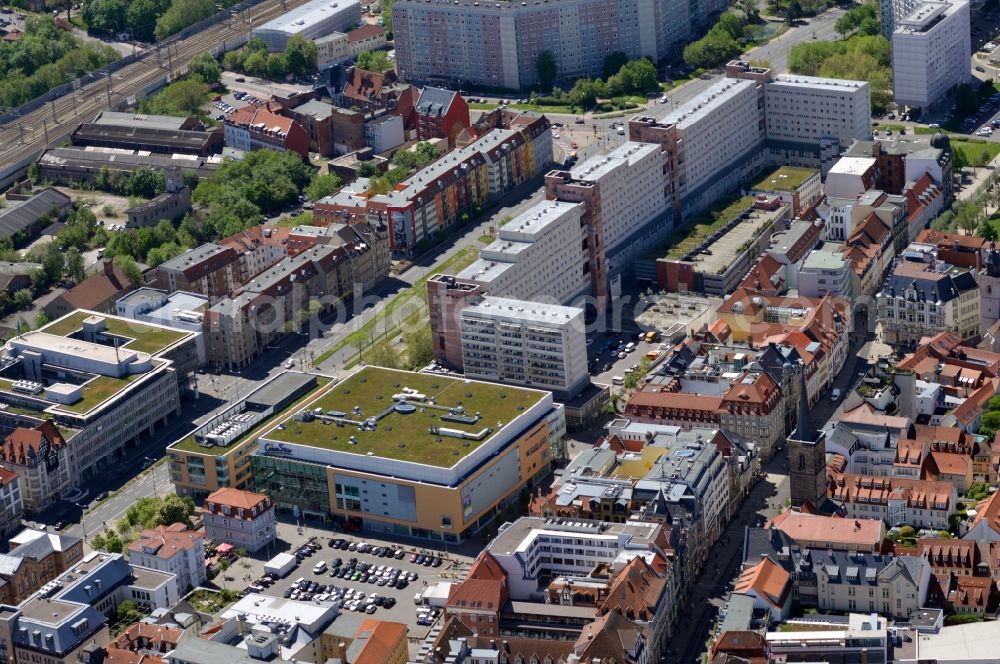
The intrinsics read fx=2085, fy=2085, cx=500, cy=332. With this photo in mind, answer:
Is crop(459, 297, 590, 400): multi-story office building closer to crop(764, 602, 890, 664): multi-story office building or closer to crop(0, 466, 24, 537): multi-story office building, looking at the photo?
crop(0, 466, 24, 537): multi-story office building

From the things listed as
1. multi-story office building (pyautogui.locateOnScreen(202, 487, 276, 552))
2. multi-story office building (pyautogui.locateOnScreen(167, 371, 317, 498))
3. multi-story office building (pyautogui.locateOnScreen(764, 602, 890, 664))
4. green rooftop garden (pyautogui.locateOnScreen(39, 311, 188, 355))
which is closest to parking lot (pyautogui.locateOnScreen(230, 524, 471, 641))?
multi-story office building (pyautogui.locateOnScreen(202, 487, 276, 552))

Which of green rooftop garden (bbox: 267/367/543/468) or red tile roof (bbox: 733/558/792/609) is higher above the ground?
green rooftop garden (bbox: 267/367/543/468)

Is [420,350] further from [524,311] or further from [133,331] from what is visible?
[133,331]

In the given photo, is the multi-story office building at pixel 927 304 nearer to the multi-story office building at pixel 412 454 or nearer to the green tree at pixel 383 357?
the multi-story office building at pixel 412 454

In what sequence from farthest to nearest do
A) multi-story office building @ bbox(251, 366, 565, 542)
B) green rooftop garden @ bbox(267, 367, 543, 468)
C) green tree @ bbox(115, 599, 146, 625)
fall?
green rooftop garden @ bbox(267, 367, 543, 468), multi-story office building @ bbox(251, 366, 565, 542), green tree @ bbox(115, 599, 146, 625)

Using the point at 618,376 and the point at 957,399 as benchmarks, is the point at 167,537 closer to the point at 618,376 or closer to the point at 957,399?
the point at 618,376

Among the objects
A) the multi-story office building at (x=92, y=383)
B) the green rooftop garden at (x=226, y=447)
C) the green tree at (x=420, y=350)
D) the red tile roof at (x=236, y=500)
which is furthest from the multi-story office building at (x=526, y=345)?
the red tile roof at (x=236, y=500)

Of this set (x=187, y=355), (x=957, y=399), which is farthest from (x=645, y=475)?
(x=187, y=355)
